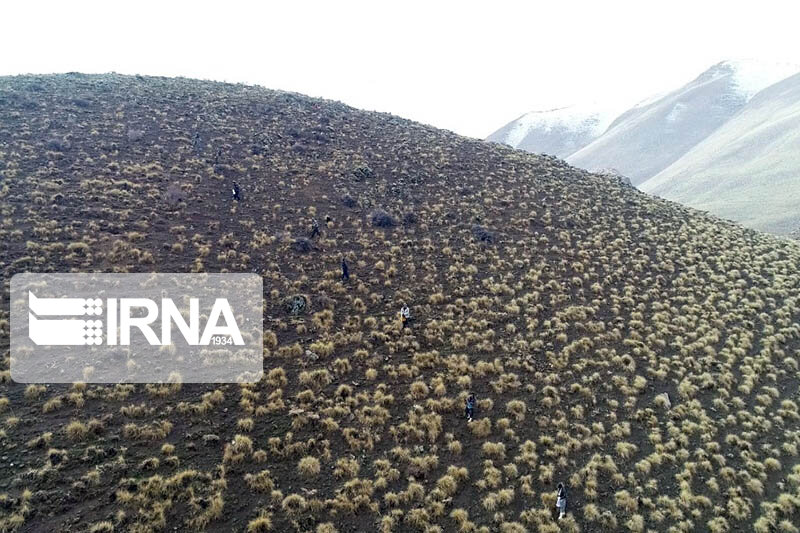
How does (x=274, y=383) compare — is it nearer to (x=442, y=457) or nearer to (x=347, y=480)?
(x=347, y=480)

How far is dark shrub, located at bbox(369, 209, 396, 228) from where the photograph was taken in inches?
1369

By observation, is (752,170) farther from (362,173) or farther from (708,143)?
(362,173)

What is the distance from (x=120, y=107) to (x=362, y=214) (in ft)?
97.9

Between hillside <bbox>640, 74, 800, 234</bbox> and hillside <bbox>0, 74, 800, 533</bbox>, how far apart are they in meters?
38.0

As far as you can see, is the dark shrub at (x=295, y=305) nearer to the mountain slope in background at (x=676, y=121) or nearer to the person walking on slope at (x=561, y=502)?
the person walking on slope at (x=561, y=502)

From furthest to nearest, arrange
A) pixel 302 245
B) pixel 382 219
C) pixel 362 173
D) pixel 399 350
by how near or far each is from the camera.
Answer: pixel 362 173 → pixel 382 219 → pixel 302 245 → pixel 399 350

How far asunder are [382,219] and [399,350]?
51.4 feet

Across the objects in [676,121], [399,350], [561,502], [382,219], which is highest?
[676,121]

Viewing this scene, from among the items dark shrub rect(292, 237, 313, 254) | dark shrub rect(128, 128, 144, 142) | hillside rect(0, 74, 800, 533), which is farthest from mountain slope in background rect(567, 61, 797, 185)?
dark shrub rect(128, 128, 144, 142)

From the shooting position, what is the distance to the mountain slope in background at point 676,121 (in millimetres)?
146625

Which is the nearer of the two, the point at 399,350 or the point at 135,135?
the point at 399,350

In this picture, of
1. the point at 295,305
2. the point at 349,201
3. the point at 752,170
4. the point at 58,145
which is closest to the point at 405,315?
the point at 295,305

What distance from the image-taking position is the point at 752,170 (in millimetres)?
89375

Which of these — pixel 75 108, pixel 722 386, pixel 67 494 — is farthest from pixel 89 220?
pixel 722 386
